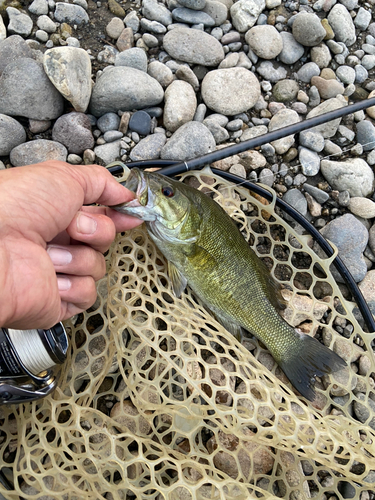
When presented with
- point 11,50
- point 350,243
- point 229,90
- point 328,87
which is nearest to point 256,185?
point 350,243

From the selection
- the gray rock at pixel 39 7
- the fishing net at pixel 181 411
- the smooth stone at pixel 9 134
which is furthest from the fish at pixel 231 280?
the gray rock at pixel 39 7

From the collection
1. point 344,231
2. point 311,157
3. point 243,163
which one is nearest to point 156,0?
point 243,163

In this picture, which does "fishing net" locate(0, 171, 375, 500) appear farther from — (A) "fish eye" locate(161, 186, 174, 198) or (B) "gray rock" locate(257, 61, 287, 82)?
(B) "gray rock" locate(257, 61, 287, 82)

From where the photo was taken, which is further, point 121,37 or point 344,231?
point 121,37

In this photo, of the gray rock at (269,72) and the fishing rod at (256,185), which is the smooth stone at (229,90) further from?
the fishing rod at (256,185)

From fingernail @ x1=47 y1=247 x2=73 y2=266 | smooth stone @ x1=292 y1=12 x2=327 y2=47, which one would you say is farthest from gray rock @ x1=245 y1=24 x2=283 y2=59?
fingernail @ x1=47 y1=247 x2=73 y2=266

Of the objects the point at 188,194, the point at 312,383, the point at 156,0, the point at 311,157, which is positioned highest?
the point at 156,0

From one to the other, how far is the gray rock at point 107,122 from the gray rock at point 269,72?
5.08 feet

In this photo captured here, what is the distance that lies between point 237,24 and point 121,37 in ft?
3.87

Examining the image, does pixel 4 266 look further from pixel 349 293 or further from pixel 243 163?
pixel 349 293

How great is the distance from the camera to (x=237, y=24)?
389 centimetres

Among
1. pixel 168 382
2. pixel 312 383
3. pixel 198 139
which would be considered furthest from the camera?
pixel 198 139

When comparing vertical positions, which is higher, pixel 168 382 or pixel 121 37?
pixel 121 37

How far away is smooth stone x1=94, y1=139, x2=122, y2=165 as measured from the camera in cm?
326
